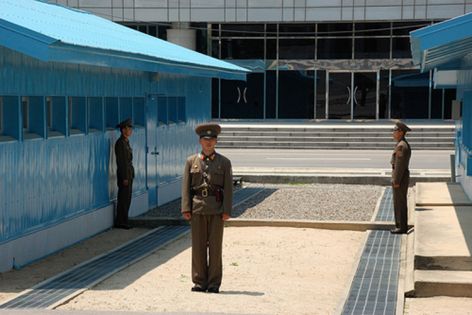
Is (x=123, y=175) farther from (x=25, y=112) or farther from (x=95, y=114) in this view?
(x=25, y=112)

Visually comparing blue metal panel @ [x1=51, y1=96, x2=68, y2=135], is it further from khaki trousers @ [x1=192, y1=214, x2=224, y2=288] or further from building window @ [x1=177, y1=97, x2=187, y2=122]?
building window @ [x1=177, y1=97, x2=187, y2=122]

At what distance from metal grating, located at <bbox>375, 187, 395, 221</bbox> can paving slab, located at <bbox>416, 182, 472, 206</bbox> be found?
1.80 feet

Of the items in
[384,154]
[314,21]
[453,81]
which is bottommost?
[384,154]

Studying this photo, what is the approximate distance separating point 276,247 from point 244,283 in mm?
2741

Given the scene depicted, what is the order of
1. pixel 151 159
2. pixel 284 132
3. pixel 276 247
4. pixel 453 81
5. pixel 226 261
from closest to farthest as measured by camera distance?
pixel 226 261, pixel 276 247, pixel 151 159, pixel 453 81, pixel 284 132

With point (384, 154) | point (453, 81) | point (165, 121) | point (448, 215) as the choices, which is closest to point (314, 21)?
point (384, 154)

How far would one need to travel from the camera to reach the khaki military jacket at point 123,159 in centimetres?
1491

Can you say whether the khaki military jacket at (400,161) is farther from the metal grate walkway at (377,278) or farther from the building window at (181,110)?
the building window at (181,110)

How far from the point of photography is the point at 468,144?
17922 millimetres

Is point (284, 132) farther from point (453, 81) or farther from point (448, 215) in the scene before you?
point (448, 215)

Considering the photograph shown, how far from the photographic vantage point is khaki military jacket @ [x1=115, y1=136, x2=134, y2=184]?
14.9m

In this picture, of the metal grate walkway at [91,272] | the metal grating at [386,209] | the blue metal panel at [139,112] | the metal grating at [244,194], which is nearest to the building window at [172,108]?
the blue metal panel at [139,112]

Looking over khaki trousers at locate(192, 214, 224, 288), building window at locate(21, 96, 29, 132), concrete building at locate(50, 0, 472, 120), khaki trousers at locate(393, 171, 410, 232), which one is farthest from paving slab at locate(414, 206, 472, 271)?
concrete building at locate(50, 0, 472, 120)

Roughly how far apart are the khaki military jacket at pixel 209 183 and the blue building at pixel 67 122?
1.97 meters
